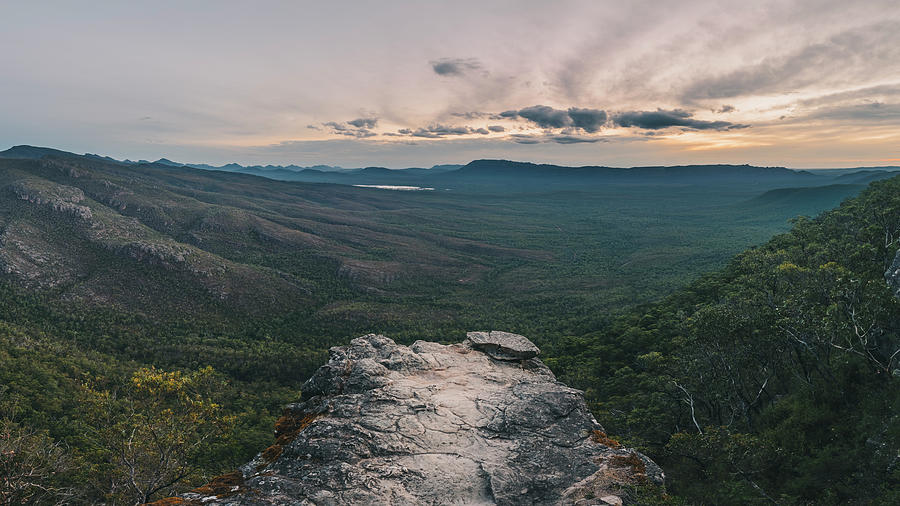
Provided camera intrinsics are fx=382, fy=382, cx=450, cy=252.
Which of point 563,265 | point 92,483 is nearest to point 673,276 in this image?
point 563,265

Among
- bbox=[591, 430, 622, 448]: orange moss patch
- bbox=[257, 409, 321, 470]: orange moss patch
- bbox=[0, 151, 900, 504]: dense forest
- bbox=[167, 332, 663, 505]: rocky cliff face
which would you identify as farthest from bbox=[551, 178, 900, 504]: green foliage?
bbox=[257, 409, 321, 470]: orange moss patch

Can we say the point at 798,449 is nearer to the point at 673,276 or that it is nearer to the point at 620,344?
the point at 620,344

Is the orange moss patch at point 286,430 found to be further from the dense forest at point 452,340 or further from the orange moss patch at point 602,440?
the orange moss patch at point 602,440

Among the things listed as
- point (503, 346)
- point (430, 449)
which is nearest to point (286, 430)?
point (430, 449)

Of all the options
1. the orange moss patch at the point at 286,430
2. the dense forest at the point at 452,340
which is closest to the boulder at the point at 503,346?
the dense forest at the point at 452,340

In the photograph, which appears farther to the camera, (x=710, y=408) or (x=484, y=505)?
(x=710, y=408)
